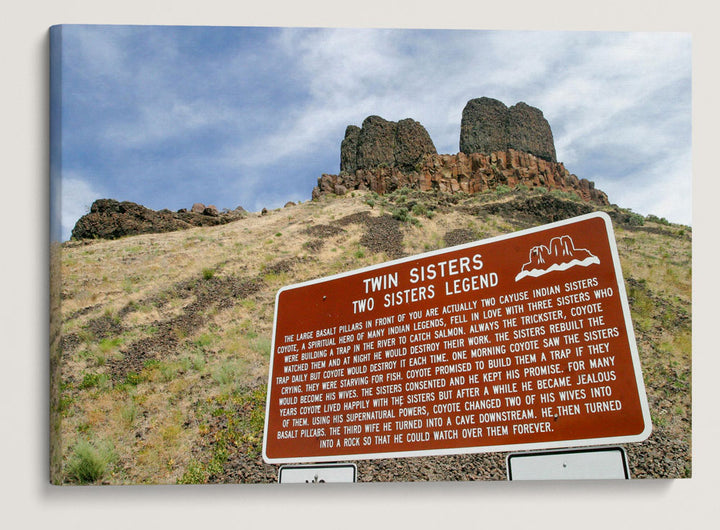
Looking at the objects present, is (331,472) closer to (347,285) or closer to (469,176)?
(347,285)

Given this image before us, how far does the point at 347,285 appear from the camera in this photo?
16.4ft

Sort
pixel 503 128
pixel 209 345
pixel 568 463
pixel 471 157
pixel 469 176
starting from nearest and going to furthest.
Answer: pixel 568 463 < pixel 209 345 < pixel 503 128 < pixel 471 157 < pixel 469 176

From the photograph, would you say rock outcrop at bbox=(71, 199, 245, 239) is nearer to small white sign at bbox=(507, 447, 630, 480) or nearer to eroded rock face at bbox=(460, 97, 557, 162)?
eroded rock face at bbox=(460, 97, 557, 162)

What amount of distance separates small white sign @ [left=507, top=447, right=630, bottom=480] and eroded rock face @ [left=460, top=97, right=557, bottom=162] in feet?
17.3

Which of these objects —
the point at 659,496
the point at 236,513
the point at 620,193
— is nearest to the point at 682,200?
the point at 620,193

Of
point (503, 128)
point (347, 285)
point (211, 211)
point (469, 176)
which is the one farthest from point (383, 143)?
point (347, 285)

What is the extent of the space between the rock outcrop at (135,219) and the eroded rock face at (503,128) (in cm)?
388

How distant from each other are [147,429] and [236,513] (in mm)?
1564

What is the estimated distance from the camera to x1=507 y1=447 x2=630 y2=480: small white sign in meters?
3.78

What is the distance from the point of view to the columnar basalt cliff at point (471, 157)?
8766 millimetres

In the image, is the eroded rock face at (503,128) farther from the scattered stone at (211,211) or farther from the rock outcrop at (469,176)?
the scattered stone at (211,211)

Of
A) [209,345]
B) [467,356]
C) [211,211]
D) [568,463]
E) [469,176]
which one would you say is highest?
[469,176]

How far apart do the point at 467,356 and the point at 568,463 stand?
944mm

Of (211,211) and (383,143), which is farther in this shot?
(383,143)
